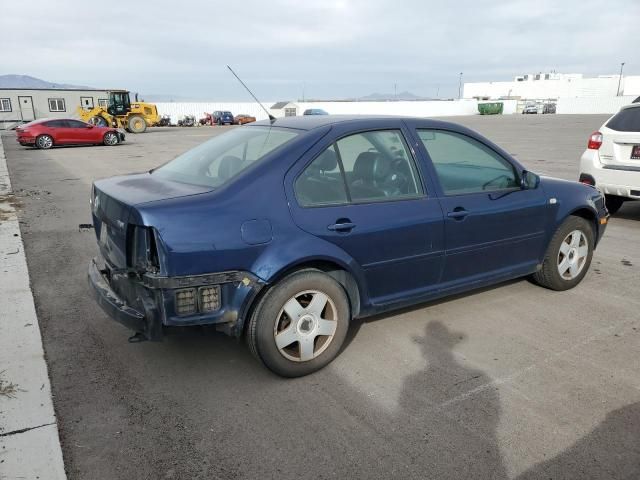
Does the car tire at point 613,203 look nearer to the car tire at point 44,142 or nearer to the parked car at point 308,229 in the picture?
the parked car at point 308,229

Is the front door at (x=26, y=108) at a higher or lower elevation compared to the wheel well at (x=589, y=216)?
higher

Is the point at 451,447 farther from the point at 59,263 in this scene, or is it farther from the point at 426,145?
the point at 59,263

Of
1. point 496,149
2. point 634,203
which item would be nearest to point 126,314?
point 496,149

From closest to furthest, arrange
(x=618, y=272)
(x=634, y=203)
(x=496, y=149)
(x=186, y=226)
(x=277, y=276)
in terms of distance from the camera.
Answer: (x=186, y=226) < (x=277, y=276) < (x=496, y=149) < (x=618, y=272) < (x=634, y=203)

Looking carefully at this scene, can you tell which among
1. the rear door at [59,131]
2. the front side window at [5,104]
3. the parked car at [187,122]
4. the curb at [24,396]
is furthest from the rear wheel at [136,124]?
the curb at [24,396]

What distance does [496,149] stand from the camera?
4137 mm

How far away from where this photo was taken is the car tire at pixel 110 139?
24250mm

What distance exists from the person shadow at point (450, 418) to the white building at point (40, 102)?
46553 millimetres

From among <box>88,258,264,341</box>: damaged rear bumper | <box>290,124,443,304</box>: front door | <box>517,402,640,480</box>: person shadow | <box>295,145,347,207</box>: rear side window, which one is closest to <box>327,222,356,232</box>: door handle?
<box>290,124,443,304</box>: front door

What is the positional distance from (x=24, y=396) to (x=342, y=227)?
211 cm

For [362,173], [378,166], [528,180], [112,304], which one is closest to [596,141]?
[528,180]

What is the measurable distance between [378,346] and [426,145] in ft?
4.89

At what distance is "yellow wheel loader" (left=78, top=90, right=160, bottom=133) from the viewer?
34.2 m

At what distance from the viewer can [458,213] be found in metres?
3.71
